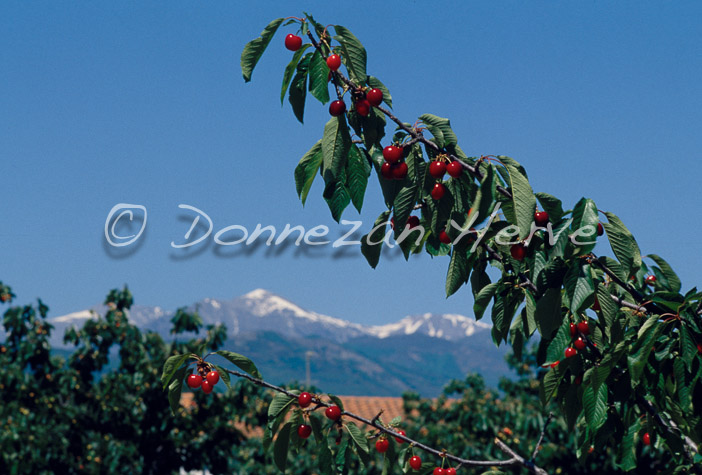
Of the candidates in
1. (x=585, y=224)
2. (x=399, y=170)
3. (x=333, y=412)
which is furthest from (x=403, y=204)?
(x=333, y=412)

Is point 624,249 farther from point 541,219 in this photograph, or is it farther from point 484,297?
point 484,297

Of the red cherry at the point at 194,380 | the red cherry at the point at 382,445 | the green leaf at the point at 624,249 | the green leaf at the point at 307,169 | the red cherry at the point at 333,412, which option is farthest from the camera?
the red cherry at the point at 382,445

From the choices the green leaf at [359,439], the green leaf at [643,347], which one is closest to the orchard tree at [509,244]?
the green leaf at [643,347]

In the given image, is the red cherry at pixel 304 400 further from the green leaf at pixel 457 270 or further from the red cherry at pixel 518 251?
the red cherry at pixel 518 251

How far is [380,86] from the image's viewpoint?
2.38 m

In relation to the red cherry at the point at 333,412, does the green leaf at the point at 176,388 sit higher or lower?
lower

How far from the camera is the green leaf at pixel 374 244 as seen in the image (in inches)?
108

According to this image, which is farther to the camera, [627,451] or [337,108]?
[627,451]

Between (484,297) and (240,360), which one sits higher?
(484,297)

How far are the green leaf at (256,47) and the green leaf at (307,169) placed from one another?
35 cm

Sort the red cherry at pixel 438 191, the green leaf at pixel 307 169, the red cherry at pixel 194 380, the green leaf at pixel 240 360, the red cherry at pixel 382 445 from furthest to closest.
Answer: the red cherry at pixel 382 445
the red cherry at pixel 194 380
the green leaf at pixel 240 360
the green leaf at pixel 307 169
the red cherry at pixel 438 191

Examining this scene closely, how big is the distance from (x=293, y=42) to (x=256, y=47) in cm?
13

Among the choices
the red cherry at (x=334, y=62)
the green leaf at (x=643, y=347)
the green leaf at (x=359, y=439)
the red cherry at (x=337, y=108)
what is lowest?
the green leaf at (x=359, y=439)

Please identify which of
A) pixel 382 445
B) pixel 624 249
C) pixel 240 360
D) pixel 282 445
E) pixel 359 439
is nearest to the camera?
pixel 624 249
